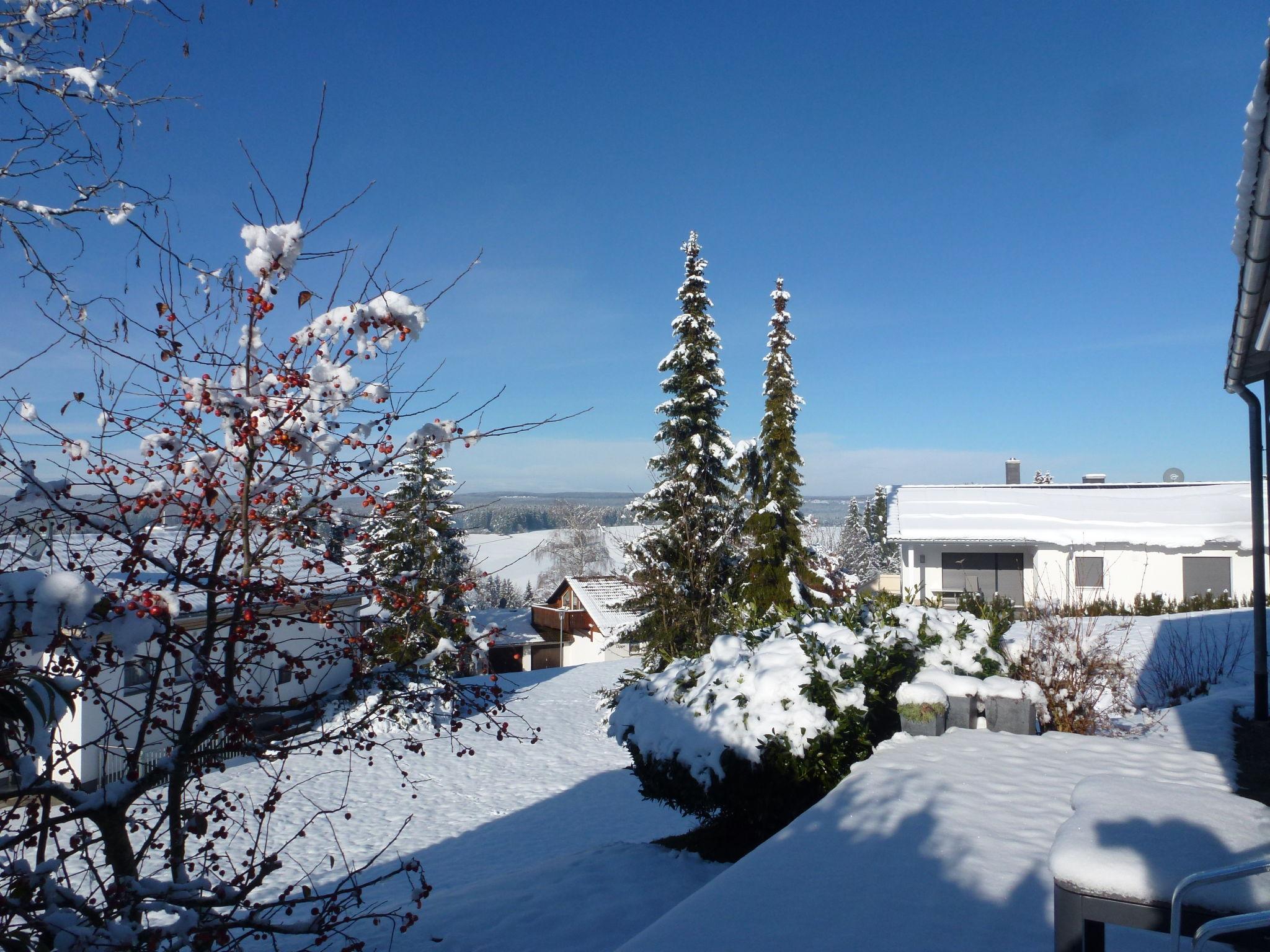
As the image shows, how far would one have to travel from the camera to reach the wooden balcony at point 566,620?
1393 inches

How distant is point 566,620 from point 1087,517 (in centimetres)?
2213

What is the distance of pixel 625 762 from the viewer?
16.2 m

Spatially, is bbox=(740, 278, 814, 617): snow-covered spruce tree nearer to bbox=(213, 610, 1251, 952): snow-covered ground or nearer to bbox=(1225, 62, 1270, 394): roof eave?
bbox=(213, 610, 1251, 952): snow-covered ground

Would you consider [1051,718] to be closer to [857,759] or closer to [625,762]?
[857,759]

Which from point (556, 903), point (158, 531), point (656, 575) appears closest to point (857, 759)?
point (556, 903)

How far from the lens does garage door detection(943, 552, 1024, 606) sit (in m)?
21.0

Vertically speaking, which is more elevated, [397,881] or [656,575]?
[656,575]

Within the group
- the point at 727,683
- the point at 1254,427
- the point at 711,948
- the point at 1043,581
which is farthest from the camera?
the point at 1043,581

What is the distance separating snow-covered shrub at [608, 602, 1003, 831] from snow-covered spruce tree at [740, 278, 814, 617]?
13.2 metres

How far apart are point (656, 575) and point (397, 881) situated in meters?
9.37

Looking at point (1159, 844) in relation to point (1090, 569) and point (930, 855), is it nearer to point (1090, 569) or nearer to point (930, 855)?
point (930, 855)

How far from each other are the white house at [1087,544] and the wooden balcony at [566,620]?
55.5 feet

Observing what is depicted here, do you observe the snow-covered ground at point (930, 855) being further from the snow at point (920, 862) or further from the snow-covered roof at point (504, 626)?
the snow-covered roof at point (504, 626)

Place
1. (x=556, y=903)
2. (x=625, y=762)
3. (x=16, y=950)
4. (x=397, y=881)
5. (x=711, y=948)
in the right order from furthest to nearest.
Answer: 1. (x=625, y=762)
2. (x=397, y=881)
3. (x=556, y=903)
4. (x=711, y=948)
5. (x=16, y=950)
